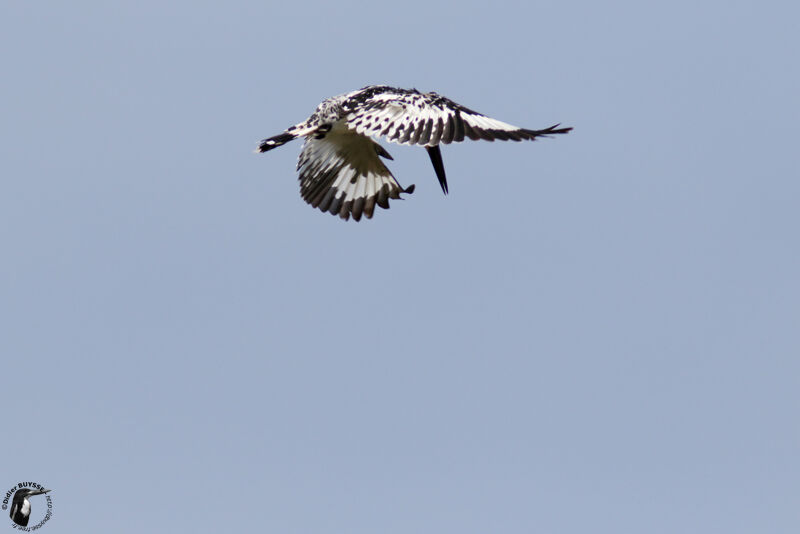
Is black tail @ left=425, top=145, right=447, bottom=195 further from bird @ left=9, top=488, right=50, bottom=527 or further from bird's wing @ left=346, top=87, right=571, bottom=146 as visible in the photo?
bird @ left=9, top=488, right=50, bottom=527

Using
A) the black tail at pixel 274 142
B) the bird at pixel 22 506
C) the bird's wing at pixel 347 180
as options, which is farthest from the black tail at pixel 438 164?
the bird at pixel 22 506

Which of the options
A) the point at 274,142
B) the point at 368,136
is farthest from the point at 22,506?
the point at 368,136

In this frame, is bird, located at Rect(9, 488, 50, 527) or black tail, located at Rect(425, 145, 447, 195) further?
black tail, located at Rect(425, 145, 447, 195)

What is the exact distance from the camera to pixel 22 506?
65.4 ft

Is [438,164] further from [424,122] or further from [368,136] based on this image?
[424,122]

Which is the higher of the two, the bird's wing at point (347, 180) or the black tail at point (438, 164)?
the bird's wing at point (347, 180)

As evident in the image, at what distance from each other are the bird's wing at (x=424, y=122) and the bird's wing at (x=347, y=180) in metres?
2.24

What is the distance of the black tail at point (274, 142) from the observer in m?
21.9

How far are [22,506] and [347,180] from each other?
8.22 metres

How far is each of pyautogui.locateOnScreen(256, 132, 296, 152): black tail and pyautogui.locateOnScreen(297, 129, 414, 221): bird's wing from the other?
1.97 metres

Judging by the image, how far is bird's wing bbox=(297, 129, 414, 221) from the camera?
24.0 m

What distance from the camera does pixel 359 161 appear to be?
24078mm

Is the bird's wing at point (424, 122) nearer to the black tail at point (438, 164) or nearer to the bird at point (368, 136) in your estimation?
the bird at point (368, 136)

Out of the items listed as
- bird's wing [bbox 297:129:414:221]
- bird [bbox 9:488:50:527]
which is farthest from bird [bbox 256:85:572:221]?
bird [bbox 9:488:50:527]
